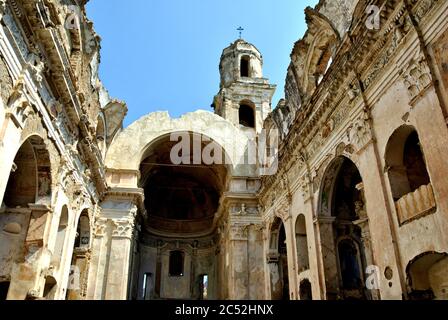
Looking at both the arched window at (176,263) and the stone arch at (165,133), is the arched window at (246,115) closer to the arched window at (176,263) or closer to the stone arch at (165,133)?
the stone arch at (165,133)

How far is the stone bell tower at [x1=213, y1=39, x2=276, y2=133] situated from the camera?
2438 centimetres

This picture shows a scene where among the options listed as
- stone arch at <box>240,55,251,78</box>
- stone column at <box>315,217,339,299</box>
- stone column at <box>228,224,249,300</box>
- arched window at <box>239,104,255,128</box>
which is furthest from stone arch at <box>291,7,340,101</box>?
stone arch at <box>240,55,251,78</box>

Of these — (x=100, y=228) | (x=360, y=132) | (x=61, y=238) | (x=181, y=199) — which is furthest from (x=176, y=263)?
(x=360, y=132)

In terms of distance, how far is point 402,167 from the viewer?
24.2 ft

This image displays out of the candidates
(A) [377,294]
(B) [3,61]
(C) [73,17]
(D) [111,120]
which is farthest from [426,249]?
(D) [111,120]

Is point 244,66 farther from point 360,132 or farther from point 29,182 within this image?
point 29,182

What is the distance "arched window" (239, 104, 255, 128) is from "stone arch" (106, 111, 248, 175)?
6331 millimetres

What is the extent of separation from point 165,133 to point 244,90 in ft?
29.0

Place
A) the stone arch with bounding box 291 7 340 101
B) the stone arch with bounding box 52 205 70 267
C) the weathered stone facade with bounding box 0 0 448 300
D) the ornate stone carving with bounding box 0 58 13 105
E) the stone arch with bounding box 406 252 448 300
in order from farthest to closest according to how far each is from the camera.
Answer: the stone arch with bounding box 291 7 340 101 < the stone arch with bounding box 52 205 70 267 < the ornate stone carving with bounding box 0 58 13 105 < the weathered stone facade with bounding box 0 0 448 300 < the stone arch with bounding box 406 252 448 300

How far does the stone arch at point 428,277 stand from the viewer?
6449 mm

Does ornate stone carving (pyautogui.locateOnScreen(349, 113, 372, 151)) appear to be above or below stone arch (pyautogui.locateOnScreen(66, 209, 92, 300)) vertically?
above

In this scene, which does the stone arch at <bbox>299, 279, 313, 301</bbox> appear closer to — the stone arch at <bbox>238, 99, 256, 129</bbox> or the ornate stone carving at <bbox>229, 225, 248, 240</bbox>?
the ornate stone carving at <bbox>229, 225, 248, 240</bbox>

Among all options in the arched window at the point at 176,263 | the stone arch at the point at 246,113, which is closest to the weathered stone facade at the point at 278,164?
the arched window at the point at 176,263

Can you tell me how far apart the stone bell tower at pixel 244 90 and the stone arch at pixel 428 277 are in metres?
17.3
